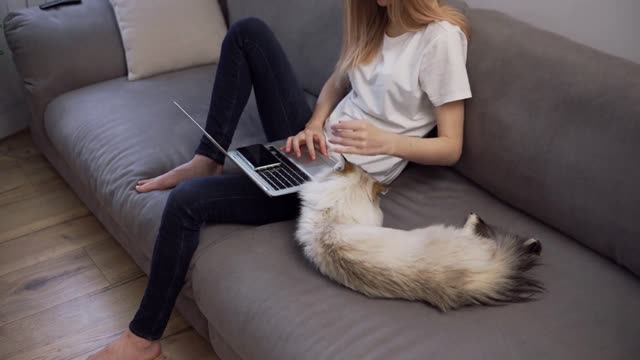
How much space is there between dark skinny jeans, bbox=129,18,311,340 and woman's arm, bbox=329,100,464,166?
0.72 ft

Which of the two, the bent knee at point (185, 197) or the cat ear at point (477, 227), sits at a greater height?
the cat ear at point (477, 227)

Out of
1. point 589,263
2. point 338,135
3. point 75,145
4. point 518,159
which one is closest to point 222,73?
point 338,135

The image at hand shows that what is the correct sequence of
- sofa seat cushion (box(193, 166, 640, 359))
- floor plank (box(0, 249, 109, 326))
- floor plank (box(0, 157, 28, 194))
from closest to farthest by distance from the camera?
sofa seat cushion (box(193, 166, 640, 359)) < floor plank (box(0, 249, 109, 326)) < floor plank (box(0, 157, 28, 194))

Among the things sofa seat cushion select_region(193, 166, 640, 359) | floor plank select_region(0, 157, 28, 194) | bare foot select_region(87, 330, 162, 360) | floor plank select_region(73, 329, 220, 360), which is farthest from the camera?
floor plank select_region(0, 157, 28, 194)

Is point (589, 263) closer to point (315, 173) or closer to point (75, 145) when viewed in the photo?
point (315, 173)

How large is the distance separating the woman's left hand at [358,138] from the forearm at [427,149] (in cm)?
4

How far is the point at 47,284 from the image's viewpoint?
6.03ft

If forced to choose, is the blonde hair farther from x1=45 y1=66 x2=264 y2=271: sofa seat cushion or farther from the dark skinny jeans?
x1=45 y1=66 x2=264 y2=271: sofa seat cushion

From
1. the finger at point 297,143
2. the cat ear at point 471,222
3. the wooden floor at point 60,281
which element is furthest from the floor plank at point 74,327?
the cat ear at point 471,222

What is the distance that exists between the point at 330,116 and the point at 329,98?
0.06 meters

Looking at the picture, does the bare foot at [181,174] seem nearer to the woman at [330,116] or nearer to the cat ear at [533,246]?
the woman at [330,116]

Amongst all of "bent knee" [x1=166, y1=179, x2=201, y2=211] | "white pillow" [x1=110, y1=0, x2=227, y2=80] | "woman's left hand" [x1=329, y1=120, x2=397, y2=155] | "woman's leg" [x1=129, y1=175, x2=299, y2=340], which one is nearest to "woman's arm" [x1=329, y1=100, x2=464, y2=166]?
"woman's left hand" [x1=329, y1=120, x2=397, y2=155]

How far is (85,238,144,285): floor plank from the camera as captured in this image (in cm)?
187

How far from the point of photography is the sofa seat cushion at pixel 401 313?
112cm
